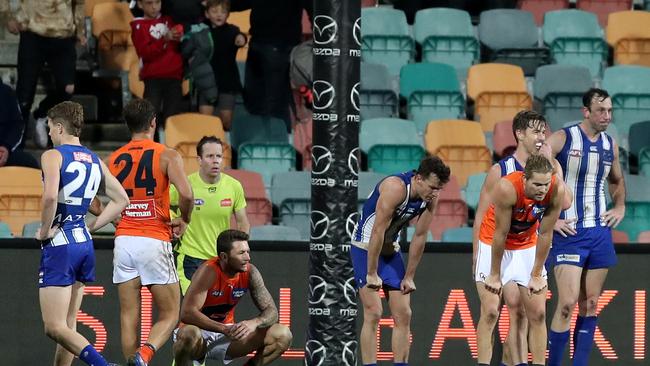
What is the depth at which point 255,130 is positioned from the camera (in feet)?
50.9

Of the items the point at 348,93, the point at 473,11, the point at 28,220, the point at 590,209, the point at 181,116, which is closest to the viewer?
the point at 348,93

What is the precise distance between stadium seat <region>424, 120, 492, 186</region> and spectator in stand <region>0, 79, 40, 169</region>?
4019 millimetres

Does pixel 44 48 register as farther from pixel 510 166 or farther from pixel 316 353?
pixel 316 353

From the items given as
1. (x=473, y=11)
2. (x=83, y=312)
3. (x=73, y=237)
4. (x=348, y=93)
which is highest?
(x=473, y=11)

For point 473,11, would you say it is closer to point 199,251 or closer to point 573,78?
point 573,78

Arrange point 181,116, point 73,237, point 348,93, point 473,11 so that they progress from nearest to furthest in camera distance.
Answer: point 348,93
point 73,237
point 181,116
point 473,11

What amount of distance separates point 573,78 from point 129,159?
6754 millimetres

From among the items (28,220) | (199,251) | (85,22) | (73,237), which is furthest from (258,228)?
(85,22)

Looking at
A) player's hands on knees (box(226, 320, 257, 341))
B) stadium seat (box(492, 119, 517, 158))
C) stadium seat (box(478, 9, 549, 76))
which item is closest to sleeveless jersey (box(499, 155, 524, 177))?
player's hands on knees (box(226, 320, 257, 341))

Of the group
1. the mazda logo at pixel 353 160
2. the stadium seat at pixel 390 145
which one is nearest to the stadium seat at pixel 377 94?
the stadium seat at pixel 390 145

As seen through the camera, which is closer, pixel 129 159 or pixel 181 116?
pixel 129 159

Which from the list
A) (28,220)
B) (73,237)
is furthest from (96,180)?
(28,220)

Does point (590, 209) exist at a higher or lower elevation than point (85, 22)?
lower

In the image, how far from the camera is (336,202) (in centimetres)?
1012
